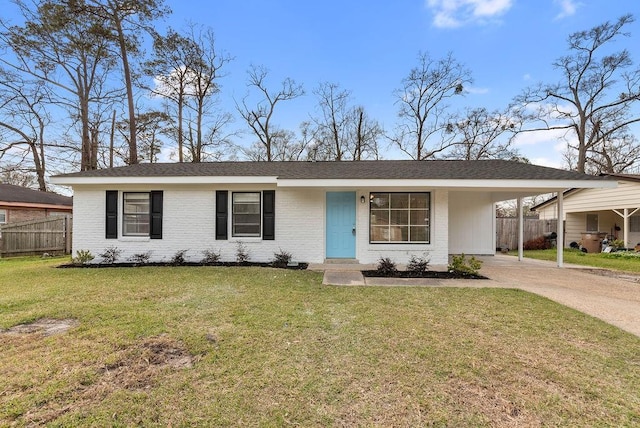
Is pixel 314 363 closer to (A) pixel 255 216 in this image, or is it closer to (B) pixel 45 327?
(B) pixel 45 327

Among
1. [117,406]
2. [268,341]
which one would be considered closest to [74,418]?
[117,406]

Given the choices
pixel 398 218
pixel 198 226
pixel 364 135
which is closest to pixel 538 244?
pixel 398 218

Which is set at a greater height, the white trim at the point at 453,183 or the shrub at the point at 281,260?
the white trim at the point at 453,183

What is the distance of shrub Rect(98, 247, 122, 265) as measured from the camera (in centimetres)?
870

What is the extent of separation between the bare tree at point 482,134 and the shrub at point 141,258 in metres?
19.0

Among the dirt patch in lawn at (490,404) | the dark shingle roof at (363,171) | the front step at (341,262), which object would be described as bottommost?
the dirt patch in lawn at (490,404)

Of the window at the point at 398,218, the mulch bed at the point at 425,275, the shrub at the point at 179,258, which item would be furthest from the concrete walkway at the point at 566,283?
the shrub at the point at 179,258

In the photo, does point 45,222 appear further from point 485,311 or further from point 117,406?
point 485,311

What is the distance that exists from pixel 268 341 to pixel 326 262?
17.8 feet

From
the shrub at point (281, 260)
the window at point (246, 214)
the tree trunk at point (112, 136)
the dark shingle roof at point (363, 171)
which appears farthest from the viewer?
the tree trunk at point (112, 136)

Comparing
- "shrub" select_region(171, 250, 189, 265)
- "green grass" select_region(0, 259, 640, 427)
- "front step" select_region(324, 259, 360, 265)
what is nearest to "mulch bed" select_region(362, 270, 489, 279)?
"front step" select_region(324, 259, 360, 265)

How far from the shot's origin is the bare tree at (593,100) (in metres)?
17.4

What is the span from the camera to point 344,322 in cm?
399

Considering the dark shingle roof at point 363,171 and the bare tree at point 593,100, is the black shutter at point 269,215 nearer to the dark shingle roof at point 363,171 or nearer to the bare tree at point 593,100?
the dark shingle roof at point 363,171
